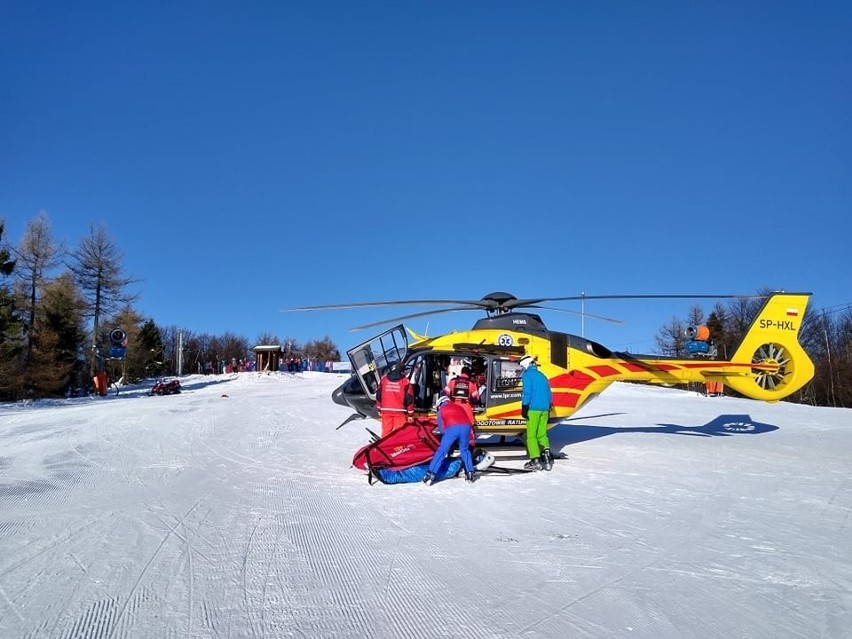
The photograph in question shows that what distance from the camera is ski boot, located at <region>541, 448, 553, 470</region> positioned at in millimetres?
8797

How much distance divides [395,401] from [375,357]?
1.44 m

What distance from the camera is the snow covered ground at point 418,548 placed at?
3283 millimetres

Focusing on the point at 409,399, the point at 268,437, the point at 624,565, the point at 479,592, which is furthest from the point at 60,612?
the point at 268,437

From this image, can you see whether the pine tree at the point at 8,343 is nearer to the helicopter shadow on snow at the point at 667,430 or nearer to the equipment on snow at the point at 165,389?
the equipment on snow at the point at 165,389

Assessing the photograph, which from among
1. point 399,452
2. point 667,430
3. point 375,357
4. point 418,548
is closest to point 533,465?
point 399,452

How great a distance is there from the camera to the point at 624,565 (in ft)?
14.0

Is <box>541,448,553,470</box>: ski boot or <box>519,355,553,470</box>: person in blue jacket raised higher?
<box>519,355,553,470</box>: person in blue jacket

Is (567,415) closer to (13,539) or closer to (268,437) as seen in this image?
(268,437)

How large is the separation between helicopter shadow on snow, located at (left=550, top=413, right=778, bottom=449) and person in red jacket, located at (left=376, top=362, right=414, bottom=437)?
430cm

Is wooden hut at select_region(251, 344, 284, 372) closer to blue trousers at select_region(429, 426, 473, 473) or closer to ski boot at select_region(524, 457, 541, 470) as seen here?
ski boot at select_region(524, 457, 541, 470)

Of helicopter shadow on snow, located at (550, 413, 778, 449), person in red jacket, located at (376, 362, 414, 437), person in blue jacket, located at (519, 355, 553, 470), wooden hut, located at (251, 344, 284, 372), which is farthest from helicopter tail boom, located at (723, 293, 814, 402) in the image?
wooden hut, located at (251, 344, 284, 372)

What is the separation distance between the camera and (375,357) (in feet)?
35.7

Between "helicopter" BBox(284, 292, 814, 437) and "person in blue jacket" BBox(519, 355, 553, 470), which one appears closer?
"person in blue jacket" BBox(519, 355, 553, 470)

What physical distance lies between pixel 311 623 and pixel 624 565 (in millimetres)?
2634
